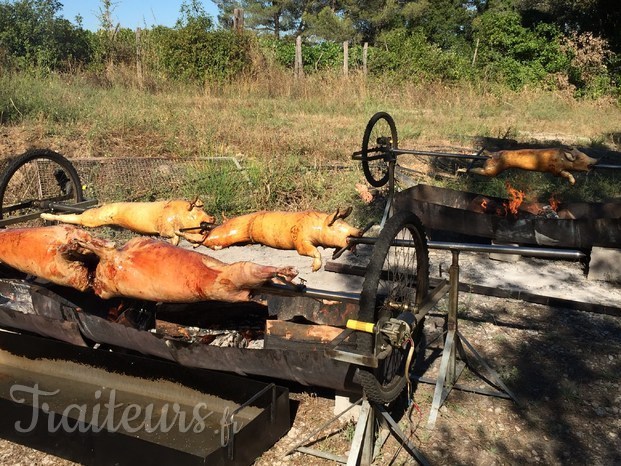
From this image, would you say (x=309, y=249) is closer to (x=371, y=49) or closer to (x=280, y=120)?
(x=280, y=120)

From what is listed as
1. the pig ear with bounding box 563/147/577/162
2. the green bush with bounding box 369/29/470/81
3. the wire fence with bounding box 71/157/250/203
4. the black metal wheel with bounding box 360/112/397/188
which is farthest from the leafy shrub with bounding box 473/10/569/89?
the pig ear with bounding box 563/147/577/162

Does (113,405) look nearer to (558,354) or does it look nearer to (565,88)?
(558,354)

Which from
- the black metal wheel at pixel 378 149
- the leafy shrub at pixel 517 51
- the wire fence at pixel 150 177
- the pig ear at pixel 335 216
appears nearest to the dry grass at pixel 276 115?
the black metal wheel at pixel 378 149

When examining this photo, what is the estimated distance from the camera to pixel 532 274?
20.1 feet

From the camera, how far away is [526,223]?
20.1 feet

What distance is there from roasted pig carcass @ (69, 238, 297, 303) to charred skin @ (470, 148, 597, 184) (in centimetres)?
384

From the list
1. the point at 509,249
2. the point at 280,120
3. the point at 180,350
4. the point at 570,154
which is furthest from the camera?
the point at 280,120

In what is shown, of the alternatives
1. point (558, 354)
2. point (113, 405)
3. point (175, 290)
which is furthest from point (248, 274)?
point (558, 354)

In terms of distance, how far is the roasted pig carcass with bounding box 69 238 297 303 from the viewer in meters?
3.17

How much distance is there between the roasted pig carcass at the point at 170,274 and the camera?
3172 millimetres

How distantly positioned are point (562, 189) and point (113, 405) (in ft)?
23.6

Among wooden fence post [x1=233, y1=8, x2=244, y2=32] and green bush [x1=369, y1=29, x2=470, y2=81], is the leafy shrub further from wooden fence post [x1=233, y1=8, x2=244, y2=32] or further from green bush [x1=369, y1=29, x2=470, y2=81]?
wooden fence post [x1=233, y1=8, x2=244, y2=32]

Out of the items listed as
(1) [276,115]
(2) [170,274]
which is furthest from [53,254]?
(1) [276,115]

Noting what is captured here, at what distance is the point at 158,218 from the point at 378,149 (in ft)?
8.47
